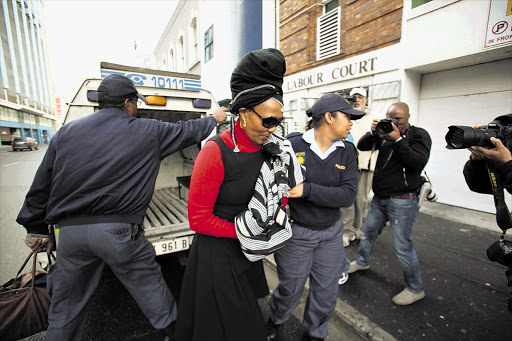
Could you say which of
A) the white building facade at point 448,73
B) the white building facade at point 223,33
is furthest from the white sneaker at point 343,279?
the white building facade at point 223,33

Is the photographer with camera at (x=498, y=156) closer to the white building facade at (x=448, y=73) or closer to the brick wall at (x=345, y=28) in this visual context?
the white building facade at (x=448, y=73)

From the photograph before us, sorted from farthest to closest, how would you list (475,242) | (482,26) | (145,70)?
(482,26), (475,242), (145,70)

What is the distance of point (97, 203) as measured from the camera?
68.0 inches

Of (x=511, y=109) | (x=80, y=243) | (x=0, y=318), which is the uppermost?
(x=511, y=109)

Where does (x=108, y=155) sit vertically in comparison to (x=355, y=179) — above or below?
above

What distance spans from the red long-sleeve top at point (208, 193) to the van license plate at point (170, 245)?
4.59ft

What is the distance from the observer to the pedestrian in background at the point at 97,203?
67.6 inches

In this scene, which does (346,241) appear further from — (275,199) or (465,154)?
(465,154)

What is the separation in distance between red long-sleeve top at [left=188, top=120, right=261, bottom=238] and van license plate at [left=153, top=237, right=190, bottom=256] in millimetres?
1399

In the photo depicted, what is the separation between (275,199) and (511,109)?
5786 mm

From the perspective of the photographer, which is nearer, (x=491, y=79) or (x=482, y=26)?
(x=482, y=26)

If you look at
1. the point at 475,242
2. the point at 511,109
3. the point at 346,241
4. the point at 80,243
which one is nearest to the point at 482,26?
the point at 511,109

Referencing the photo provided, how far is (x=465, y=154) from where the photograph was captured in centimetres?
526

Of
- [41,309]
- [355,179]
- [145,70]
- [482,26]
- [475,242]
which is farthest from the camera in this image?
[482,26]
